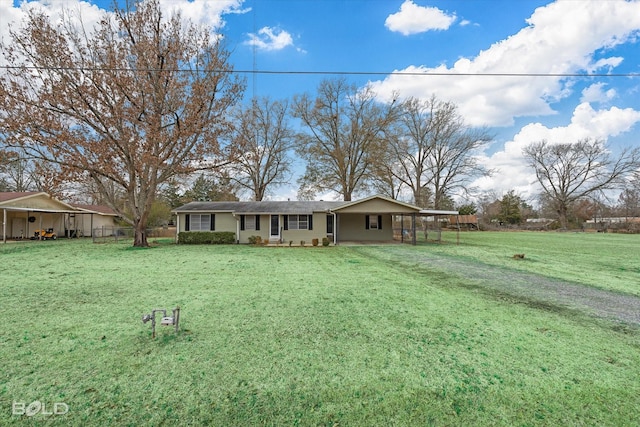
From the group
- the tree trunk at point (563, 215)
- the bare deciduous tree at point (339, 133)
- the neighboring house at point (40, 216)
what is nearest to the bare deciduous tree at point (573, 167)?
the tree trunk at point (563, 215)

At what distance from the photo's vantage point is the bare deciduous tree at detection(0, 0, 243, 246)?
13914 millimetres

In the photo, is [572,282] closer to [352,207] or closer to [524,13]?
[524,13]

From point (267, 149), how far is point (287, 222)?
15.4 metres

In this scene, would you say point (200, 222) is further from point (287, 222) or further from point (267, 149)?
point (267, 149)

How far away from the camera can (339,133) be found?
101 ft

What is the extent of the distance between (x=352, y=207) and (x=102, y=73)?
14.5m

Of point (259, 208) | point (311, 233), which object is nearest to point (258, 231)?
point (259, 208)

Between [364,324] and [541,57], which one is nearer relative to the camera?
[364,324]

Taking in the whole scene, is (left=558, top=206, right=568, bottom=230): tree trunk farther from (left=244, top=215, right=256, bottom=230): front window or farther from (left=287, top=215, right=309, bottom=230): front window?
(left=244, top=215, right=256, bottom=230): front window

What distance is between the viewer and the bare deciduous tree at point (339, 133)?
29703mm

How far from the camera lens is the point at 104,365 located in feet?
10.1

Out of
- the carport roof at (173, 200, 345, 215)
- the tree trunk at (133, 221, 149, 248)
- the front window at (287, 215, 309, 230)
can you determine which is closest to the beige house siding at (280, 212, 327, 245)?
the front window at (287, 215, 309, 230)

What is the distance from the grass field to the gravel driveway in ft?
2.13

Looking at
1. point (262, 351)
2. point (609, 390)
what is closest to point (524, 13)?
point (609, 390)
